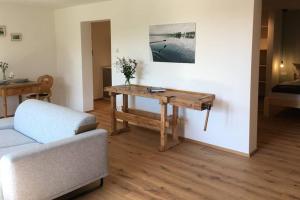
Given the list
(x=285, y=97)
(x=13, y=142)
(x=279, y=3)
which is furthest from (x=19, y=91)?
(x=279, y=3)

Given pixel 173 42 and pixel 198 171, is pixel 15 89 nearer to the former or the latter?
pixel 173 42

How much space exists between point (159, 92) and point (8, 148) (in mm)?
2085

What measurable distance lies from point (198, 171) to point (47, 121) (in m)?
1.80

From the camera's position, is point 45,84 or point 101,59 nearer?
point 45,84

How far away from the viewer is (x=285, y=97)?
5.75m

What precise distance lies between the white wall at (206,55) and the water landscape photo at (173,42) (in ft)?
0.28

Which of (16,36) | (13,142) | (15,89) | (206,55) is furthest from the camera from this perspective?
(16,36)

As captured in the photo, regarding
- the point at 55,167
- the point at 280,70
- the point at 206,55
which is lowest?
the point at 55,167

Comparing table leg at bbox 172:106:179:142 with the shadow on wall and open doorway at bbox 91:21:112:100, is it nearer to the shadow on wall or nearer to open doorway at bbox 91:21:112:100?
the shadow on wall

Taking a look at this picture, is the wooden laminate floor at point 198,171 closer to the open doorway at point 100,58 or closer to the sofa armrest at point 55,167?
the sofa armrest at point 55,167

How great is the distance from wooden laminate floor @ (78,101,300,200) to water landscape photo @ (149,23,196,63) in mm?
1284

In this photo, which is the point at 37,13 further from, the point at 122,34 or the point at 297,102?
the point at 297,102

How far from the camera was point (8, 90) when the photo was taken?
5.44 m

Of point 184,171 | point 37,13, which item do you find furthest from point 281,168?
point 37,13
